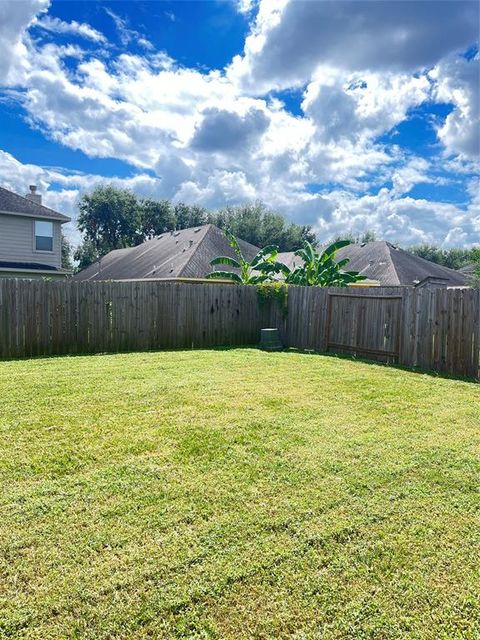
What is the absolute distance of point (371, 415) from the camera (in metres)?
4.95

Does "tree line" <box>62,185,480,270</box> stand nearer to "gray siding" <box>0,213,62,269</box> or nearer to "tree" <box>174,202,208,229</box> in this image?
"tree" <box>174,202,208,229</box>

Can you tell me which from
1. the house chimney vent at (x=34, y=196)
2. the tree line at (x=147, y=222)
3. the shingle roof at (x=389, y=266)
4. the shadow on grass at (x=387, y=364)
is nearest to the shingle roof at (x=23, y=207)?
the house chimney vent at (x=34, y=196)

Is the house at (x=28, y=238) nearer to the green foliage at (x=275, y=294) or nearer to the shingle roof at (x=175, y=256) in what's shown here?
the shingle roof at (x=175, y=256)

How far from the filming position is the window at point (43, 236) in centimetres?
1803

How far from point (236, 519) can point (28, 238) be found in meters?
18.2

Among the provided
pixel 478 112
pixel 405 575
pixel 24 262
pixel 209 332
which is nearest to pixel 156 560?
pixel 405 575

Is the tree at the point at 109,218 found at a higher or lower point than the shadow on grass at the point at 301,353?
higher

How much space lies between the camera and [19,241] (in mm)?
17594

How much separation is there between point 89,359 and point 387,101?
11.5 m

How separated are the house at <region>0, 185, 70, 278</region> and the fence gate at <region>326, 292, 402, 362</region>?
1267 centimetres

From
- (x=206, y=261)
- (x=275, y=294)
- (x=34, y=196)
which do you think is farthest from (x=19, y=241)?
(x=275, y=294)

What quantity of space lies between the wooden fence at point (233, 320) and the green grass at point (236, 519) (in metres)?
3.20

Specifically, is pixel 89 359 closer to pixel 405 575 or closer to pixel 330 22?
pixel 405 575

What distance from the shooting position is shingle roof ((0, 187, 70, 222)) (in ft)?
56.4
